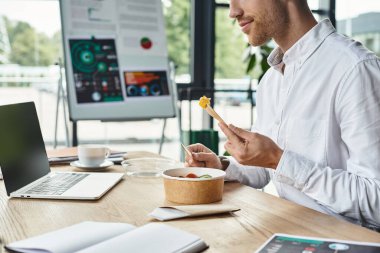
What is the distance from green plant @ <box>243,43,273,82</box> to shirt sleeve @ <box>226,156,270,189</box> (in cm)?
216

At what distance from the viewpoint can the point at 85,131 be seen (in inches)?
152

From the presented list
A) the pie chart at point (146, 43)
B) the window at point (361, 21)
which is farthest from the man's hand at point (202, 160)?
the window at point (361, 21)

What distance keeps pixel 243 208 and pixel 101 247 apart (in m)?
0.46

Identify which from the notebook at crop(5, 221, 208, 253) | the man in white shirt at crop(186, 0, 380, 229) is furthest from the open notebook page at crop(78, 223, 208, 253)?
the man in white shirt at crop(186, 0, 380, 229)

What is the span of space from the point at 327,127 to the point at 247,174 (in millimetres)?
338

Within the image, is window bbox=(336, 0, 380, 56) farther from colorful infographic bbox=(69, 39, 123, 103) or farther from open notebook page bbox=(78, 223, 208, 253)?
open notebook page bbox=(78, 223, 208, 253)

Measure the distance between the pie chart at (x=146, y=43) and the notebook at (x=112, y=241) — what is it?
7.73ft

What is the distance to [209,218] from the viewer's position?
1068 mm

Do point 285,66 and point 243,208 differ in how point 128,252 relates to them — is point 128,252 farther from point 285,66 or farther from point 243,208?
point 285,66

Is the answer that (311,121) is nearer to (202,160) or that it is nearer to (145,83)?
(202,160)

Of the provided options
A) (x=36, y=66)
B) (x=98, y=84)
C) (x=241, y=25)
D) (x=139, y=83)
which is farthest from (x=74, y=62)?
(x=241, y=25)

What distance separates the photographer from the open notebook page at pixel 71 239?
0.81 metres

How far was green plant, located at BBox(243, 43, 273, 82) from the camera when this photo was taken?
3.73 metres

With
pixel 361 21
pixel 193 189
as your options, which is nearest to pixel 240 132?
pixel 193 189
